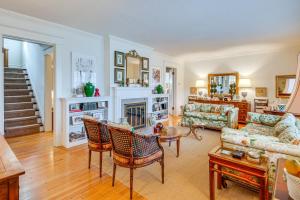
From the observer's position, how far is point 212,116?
5.25 metres

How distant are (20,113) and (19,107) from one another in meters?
0.25

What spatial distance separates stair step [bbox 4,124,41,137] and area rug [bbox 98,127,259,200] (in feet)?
9.55

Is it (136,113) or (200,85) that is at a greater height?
(200,85)

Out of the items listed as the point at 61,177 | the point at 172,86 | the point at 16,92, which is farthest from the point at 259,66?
the point at 16,92

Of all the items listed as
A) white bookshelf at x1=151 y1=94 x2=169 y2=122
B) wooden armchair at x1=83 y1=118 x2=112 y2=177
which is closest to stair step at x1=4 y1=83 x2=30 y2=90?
white bookshelf at x1=151 y1=94 x2=169 y2=122

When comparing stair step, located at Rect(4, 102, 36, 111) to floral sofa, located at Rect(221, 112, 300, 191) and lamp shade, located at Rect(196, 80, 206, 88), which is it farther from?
lamp shade, located at Rect(196, 80, 206, 88)

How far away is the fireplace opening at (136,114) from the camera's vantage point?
5.27 meters

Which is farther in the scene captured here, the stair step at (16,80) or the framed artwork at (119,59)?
the stair step at (16,80)

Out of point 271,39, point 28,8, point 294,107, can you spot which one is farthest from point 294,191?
point 271,39

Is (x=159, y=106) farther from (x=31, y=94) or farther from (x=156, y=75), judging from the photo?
(x=31, y=94)

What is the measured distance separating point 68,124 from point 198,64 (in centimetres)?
621

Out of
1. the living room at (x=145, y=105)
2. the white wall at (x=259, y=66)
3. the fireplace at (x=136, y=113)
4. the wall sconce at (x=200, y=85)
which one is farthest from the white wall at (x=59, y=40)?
the white wall at (x=259, y=66)

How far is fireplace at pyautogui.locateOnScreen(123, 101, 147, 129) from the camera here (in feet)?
17.3

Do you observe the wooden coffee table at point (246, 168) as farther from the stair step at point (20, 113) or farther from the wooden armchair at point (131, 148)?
the stair step at point (20, 113)
